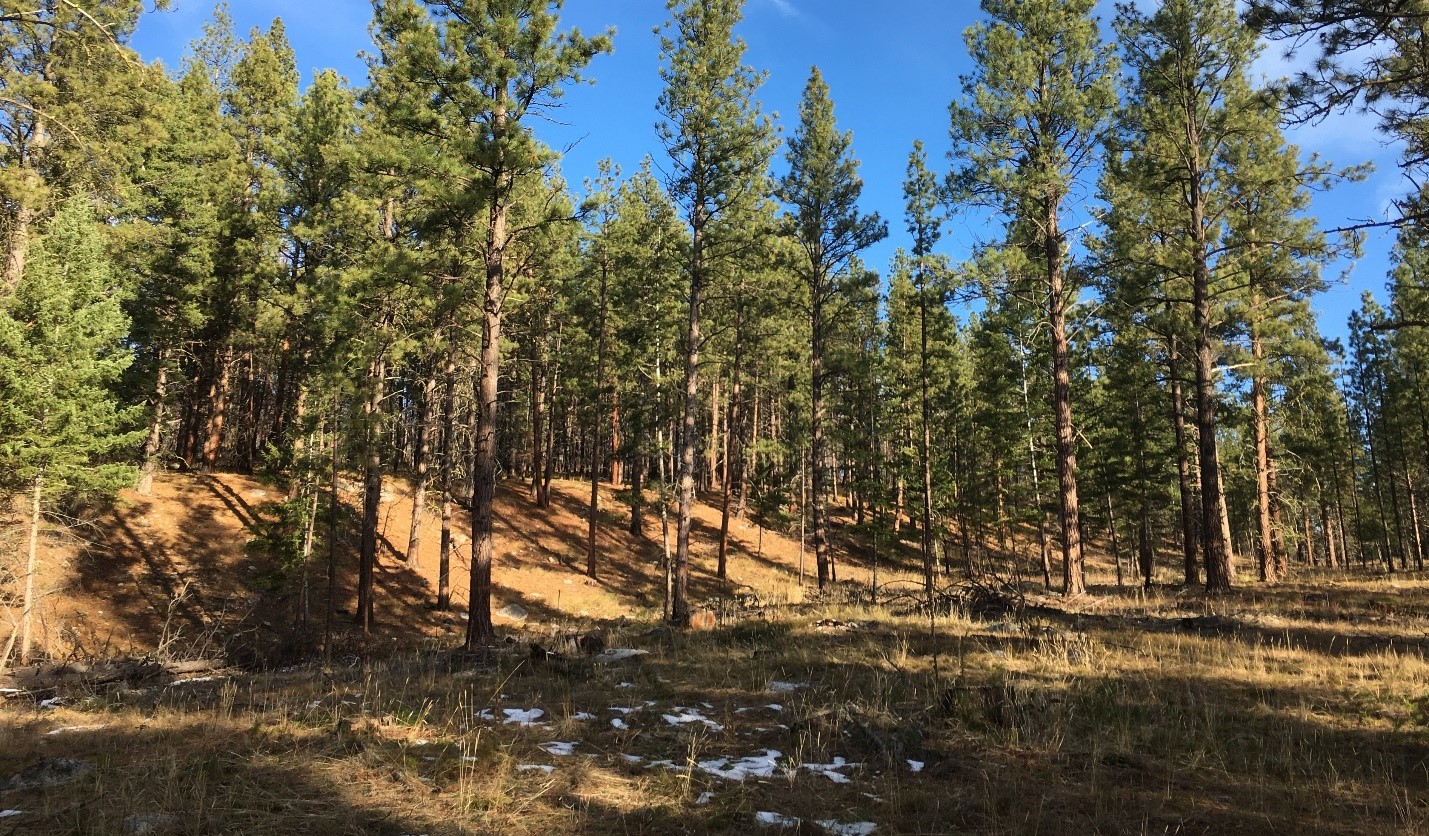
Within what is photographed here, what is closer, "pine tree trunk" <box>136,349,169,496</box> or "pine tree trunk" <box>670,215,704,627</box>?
"pine tree trunk" <box>670,215,704,627</box>

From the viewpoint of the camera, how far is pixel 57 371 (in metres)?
16.5

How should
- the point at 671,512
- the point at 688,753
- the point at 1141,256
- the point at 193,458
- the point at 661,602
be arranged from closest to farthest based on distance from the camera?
the point at 688,753 → the point at 1141,256 → the point at 661,602 → the point at 193,458 → the point at 671,512

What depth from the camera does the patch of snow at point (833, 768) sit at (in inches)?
207

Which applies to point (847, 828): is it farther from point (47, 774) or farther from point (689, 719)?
point (47, 774)

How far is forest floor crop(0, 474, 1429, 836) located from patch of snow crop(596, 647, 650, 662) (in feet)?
0.36

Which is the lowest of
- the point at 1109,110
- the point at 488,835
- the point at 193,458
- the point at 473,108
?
the point at 488,835

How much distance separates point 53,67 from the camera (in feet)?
49.7

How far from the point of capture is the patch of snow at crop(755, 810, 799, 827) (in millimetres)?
4306

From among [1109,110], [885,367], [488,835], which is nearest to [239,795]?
[488,835]

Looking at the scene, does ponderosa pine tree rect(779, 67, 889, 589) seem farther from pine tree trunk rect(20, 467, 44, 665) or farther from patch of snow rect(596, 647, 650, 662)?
pine tree trunk rect(20, 467, 44, 665)

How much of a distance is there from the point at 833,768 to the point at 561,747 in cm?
240

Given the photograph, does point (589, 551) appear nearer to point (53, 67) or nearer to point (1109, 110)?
point (53, 67)

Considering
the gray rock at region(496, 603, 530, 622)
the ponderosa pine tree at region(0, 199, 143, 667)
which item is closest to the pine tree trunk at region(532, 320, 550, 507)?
the gray rock at region(496, 603, 530, 622)

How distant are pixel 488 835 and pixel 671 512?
32.4 metres
